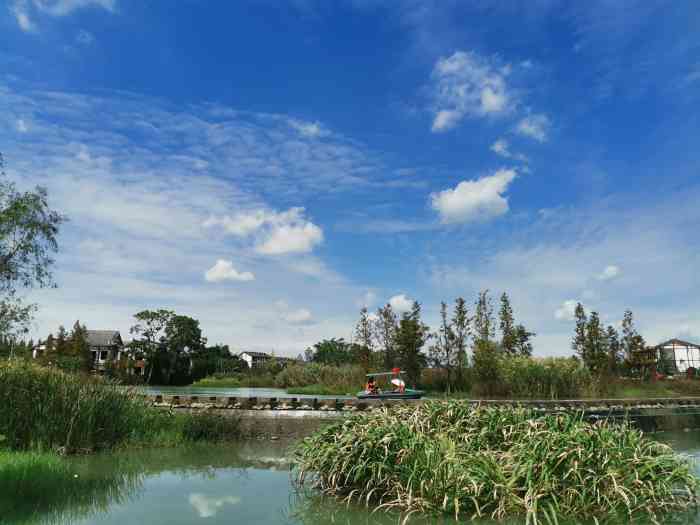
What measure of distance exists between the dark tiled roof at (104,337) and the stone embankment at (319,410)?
62957 mm

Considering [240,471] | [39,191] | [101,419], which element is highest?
[39,191]

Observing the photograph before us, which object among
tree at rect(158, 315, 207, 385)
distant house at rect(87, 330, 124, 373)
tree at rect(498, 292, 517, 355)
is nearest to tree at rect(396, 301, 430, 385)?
tree at rect(498, 292, 517, 355)

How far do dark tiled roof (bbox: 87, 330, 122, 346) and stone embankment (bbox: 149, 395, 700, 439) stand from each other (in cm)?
6296

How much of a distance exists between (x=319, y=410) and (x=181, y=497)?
228 inches

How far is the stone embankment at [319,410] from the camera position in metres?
11.1

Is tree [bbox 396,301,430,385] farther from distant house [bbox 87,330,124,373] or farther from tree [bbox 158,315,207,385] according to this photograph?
distant house [bbox 87,330,124,373]

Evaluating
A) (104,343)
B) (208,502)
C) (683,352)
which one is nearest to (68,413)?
(208,502)

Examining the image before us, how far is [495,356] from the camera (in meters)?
21.3

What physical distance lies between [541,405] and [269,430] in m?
6.54

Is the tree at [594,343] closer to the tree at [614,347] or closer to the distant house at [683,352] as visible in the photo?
the tree at [614,347]

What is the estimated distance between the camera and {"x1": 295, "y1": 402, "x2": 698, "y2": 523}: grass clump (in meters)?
4.97

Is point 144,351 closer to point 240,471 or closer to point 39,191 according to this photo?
point 39,191

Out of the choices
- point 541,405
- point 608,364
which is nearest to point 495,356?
point 541,405

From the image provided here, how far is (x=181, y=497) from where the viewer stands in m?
5.98
